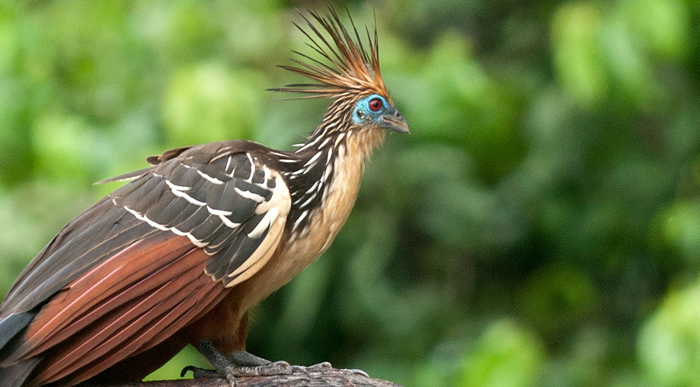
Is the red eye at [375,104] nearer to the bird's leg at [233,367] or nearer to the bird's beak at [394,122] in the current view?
the bird's beak at [394,122]

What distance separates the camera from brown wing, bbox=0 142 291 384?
3.18m

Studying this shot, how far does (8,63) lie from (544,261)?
13.0 ft

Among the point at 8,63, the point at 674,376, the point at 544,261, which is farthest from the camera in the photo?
the point at 544,261

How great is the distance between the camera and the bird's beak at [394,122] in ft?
13.1

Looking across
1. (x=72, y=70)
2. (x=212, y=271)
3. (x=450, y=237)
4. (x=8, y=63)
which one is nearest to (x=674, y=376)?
(x=450, y=237)

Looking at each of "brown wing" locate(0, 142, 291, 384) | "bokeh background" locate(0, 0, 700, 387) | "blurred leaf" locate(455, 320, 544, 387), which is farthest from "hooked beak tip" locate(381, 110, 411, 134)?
"blurred leaf" locate(455, 320, 544, 387)

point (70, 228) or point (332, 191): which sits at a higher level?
point (332, 191)

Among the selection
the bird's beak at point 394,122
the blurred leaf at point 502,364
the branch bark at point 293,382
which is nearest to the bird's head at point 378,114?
the bird's beak at point 394,122

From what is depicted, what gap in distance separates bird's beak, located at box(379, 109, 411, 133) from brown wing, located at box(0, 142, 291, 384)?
0.58 meters

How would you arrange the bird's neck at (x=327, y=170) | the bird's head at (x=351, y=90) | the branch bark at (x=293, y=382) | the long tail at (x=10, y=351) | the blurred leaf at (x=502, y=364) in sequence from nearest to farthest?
1. the long tail at (x=10, y=351)
2. the branch bark at (x=293, y=382)
3. the bird's neck at (x=327, y=170)
4. the bird's head at (x=351, y=90)
5. the blurred leaf at (x=502, y=364)

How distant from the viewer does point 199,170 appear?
3600 mm

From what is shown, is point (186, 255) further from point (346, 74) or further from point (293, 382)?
point (346, 74)

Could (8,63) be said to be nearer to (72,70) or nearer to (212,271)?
(72,70)

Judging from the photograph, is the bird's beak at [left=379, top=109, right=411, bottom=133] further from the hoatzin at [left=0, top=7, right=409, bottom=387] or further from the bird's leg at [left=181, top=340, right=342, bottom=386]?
the bird's leg at [left=181, top=340, right=342, bottom=386]
